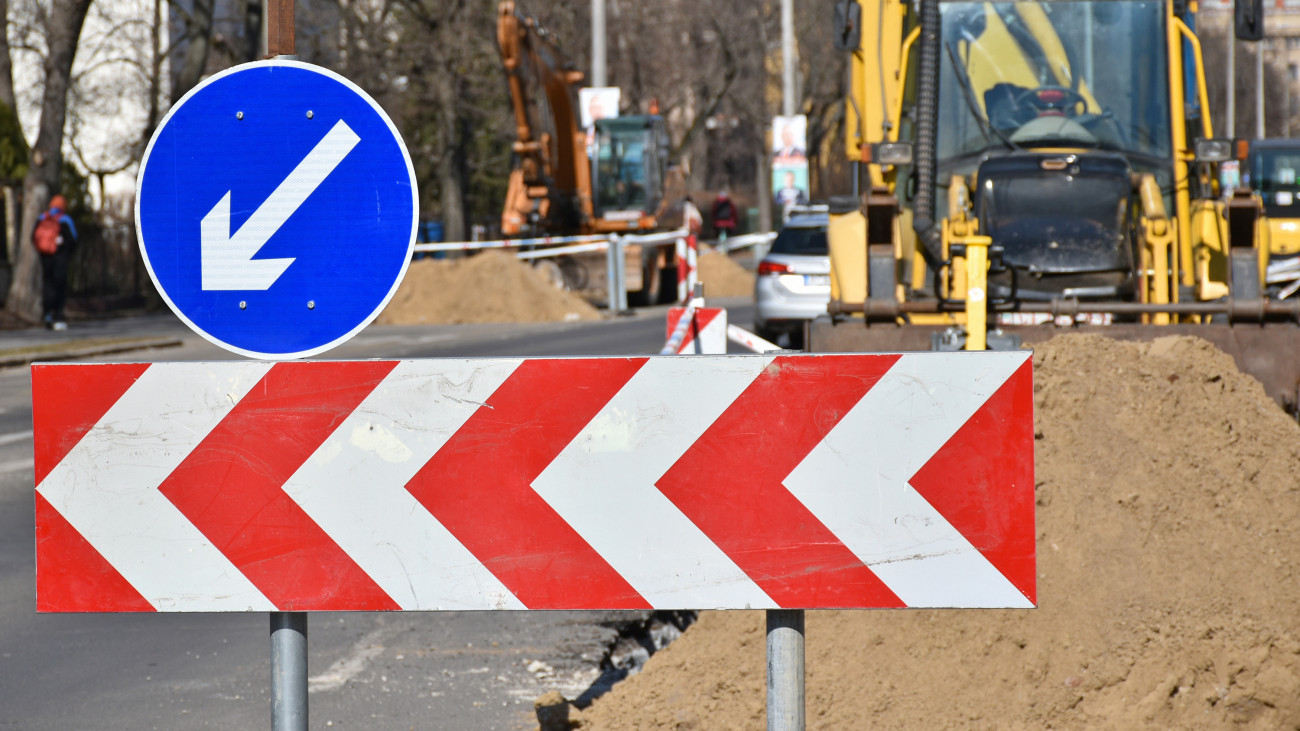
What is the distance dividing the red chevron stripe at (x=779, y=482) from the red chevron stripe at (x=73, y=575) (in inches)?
52.0

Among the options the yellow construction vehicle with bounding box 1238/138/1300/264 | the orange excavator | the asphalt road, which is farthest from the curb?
the yellow construction vehicle with bounding box 1238/138/1300/264

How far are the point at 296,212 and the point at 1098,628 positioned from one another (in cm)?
273

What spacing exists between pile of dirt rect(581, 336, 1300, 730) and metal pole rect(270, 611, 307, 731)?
63.5 inches

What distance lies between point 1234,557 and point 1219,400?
133 centimetres

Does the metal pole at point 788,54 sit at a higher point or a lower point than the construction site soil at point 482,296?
higher

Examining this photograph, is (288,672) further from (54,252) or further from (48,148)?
(48,148)

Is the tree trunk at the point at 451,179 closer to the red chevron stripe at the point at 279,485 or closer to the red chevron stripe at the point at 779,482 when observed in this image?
the red chevron stripe at the point at 279,485

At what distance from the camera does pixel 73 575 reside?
11.1 feet

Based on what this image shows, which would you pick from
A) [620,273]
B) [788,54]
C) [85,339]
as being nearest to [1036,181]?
[85,339]

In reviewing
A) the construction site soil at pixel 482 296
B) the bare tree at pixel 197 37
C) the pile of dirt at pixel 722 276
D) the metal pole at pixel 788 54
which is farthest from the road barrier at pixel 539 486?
the metal pole at pixel 788 54

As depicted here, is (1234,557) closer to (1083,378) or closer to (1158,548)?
(1158,548)

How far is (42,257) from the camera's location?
2320cm

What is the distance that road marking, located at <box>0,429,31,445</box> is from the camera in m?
12.0

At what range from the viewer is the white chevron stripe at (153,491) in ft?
10.9
